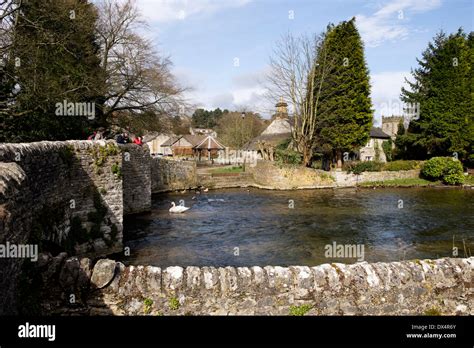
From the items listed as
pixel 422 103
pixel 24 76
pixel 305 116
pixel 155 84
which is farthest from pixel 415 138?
pixel 24 76

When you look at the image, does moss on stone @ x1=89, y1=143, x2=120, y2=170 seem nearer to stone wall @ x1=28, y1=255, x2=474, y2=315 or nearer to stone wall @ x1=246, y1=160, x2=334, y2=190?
stone wall @ x1=28, y1=255, x2=474, y2=315

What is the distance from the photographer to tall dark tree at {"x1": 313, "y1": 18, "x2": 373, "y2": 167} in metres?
34.7

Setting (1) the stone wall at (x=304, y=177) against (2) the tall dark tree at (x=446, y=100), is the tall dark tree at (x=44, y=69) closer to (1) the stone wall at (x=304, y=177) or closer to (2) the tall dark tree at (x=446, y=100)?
(1) the stone wall at (x=304, y=177)

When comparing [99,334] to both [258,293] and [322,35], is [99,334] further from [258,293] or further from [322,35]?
[322,35]

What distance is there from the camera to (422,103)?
124 feet

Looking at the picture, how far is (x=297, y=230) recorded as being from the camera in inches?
627

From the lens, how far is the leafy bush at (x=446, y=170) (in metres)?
31.4

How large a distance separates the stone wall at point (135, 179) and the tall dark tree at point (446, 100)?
29818 millimetres

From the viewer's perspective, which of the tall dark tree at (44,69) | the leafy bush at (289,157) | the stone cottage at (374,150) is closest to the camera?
the tall dark tree at (44,69)

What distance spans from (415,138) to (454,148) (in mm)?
3947

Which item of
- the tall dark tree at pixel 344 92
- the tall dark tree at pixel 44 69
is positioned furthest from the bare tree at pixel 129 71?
the tall dark tree at pixel 344 92

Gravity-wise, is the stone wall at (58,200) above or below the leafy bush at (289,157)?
below

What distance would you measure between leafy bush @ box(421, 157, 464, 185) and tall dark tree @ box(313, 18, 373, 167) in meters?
6.38

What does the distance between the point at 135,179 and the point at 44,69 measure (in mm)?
6547
